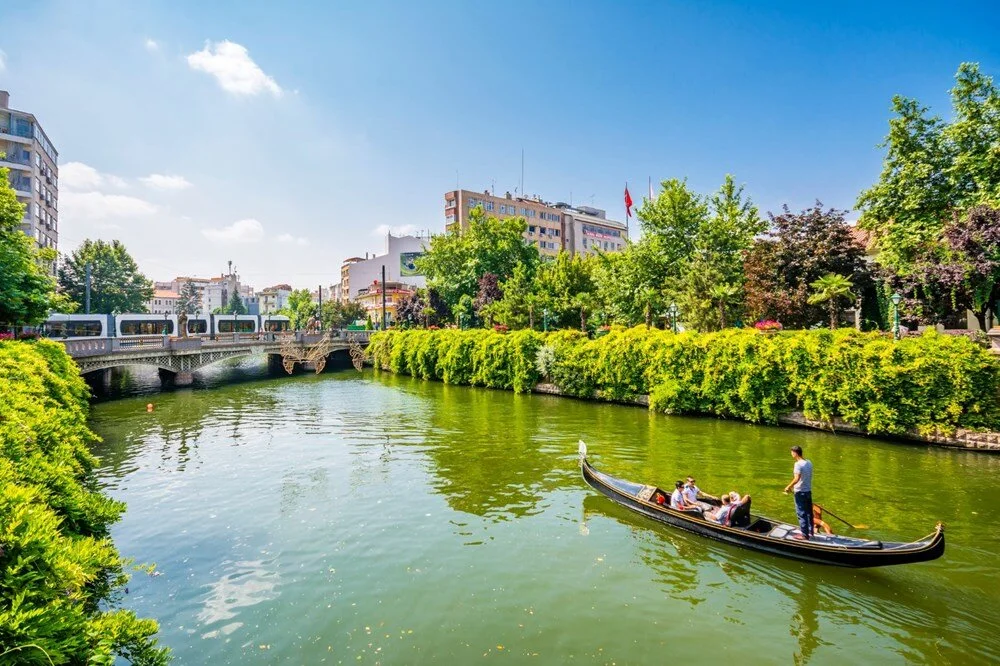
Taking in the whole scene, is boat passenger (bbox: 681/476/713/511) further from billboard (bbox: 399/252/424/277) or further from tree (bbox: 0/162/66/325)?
billboard (bbox: 399/252/424/277)

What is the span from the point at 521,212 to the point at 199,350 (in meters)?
63.0

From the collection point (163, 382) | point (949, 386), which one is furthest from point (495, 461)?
point (163, 382)

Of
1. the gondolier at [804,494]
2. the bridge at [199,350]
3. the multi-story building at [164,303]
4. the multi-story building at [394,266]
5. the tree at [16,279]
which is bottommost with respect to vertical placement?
the gondolier at [804,494]

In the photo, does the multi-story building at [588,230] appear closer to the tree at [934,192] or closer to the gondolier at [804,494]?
the tree at [934,192]

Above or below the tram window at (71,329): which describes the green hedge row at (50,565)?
below

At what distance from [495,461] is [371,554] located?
9011 mm

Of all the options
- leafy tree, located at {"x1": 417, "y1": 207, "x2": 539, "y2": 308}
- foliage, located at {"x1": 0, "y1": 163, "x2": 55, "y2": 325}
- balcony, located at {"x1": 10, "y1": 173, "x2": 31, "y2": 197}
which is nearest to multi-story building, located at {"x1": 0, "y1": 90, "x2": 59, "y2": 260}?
balcony, located at {"x1": 10, "y1": 173, "x2": 31, "y2": 197}

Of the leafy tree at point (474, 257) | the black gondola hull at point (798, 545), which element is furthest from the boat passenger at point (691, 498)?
the leafy tree at point (474, 257)

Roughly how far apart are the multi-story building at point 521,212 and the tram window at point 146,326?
4443 cm

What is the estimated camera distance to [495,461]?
2141 cm

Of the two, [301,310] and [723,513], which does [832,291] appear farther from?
[301,310]

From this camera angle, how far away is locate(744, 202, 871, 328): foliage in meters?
32.2

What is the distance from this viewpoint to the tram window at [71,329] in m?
47.8

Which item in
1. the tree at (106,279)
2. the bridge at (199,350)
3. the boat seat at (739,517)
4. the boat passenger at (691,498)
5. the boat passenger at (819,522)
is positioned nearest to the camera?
the boat passenger at (819,522)
